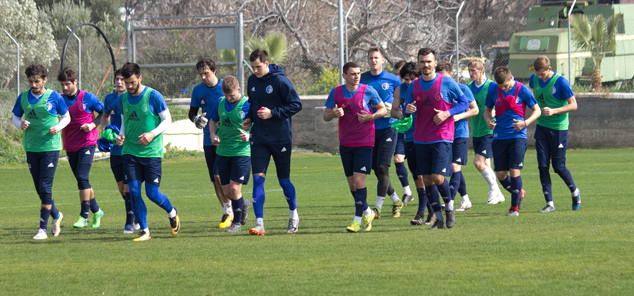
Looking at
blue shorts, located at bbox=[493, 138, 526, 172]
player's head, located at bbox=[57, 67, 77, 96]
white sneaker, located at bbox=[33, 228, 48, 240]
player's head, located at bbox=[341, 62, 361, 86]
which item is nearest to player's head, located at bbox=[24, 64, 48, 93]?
player's head, located at bbox=[57, 67, 77, 96]

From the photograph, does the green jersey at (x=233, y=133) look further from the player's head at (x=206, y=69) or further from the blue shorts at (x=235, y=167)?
the player's head at (x=206, y=69)

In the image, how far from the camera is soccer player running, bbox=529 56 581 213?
34.2 feet

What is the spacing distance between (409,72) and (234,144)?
2.36 m

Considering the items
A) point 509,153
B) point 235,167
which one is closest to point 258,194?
point 235,167

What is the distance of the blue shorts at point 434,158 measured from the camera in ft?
28.6

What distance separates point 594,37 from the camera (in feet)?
73.2

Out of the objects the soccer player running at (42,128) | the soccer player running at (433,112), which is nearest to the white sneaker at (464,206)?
the soccer player running at (433,112)

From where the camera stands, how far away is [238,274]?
665 centimetres

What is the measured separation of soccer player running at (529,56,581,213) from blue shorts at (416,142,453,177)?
7.33ft

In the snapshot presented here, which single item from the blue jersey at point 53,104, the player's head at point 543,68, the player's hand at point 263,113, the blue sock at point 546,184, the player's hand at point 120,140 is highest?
the player's head at point 543,68

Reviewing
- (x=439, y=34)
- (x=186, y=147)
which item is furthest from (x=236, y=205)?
(x=439, y=34)

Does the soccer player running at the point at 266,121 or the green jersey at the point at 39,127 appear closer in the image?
the soccer player running at the point at 266,121

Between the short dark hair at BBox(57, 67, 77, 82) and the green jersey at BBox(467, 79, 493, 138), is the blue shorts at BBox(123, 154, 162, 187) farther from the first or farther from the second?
the green jersey at BBox(467, 79, 493, 138)

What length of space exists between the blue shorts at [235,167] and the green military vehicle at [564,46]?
14252mm
